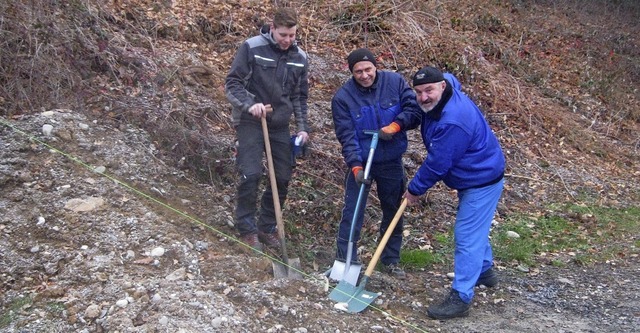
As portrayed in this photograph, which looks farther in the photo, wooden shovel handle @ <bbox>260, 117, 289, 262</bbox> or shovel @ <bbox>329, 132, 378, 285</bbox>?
wooden shovel handle @ <bbox>260, 117, 289, 262</bbox>

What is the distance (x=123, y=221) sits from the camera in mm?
4918

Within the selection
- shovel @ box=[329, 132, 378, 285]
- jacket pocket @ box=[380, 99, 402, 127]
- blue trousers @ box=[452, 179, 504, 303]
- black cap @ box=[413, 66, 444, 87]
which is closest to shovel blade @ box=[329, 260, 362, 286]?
shovel @ box=[329, 132, 378, 285]

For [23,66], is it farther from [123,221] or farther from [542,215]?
[542,215]

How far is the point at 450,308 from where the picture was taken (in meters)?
4.77

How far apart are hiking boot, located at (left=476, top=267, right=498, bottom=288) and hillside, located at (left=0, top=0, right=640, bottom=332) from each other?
15 cm

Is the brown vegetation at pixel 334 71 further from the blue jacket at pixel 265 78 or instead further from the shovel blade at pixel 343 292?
the shovel blade at pixel 343 292

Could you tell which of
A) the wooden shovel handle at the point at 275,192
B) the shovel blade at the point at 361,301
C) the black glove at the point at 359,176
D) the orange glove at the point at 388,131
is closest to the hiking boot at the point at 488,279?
the shovel blade at the point at 361,301

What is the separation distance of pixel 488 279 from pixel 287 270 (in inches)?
66.3

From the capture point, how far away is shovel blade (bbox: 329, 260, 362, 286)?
4953mm

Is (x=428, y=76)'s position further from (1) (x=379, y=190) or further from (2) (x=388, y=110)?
(1) (x=379, y=190)

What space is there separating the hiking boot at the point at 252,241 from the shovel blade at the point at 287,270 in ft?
0.77

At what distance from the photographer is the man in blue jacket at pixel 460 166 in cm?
451

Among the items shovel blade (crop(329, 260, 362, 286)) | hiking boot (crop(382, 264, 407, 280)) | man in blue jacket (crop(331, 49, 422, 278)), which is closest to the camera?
man in blue jacket (crop(331, 49, 422, 278))

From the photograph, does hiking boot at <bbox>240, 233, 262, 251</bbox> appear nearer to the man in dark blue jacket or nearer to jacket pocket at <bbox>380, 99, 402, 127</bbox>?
the man in dark blue jacket
